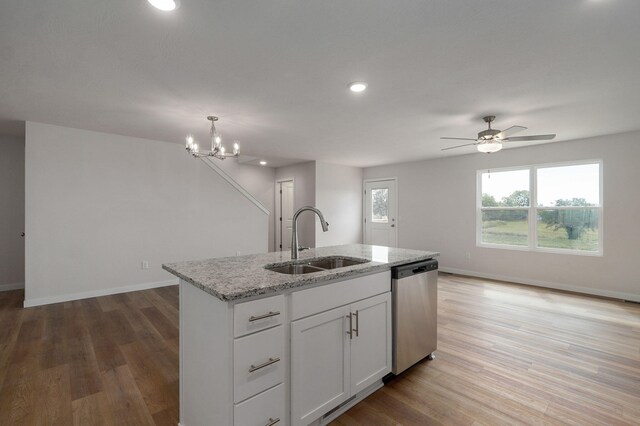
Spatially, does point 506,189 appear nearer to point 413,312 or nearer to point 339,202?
point 339,202

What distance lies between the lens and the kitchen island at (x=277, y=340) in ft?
4.43

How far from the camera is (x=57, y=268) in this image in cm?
394

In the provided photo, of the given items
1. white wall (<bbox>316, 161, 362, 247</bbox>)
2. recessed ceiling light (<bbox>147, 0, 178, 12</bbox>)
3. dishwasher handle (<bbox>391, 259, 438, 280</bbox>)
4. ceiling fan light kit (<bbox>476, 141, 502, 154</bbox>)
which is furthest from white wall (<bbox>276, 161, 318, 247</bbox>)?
recessed ceiling light (<bbox>147, 0, 178, 12</bbox>)

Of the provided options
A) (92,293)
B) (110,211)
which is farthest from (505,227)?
(92,293)

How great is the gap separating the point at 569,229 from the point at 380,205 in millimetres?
3601

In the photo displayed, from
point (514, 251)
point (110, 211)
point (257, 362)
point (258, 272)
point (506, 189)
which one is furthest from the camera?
point (506, 189)

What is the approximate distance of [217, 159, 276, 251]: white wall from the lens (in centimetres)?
759

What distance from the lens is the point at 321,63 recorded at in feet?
7.33

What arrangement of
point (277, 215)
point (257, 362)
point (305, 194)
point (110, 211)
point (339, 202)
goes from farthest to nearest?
point (277, 215)
point (339, 202)
point (305, 194)
point (110, 211)
point (257, 362)

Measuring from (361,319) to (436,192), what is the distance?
16.1ft

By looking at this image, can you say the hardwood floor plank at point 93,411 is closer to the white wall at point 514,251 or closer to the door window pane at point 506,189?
the white wall at point 514,251

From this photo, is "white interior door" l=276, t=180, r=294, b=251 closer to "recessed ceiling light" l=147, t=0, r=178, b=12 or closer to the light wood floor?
the light wood floor

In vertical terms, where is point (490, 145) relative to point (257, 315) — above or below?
above

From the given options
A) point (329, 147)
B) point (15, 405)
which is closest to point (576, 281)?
point (329, 147)
